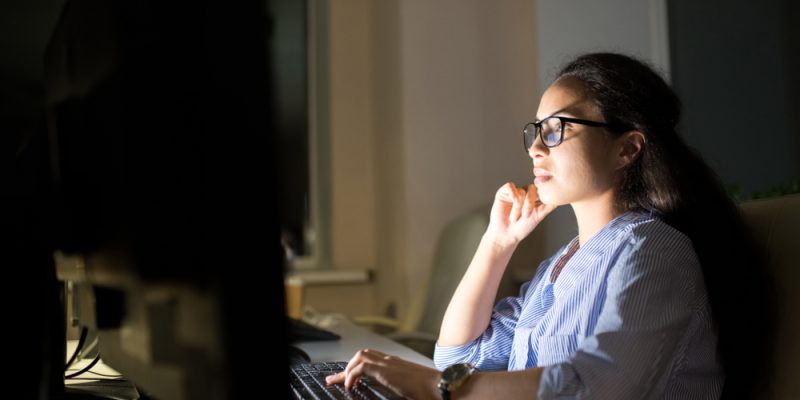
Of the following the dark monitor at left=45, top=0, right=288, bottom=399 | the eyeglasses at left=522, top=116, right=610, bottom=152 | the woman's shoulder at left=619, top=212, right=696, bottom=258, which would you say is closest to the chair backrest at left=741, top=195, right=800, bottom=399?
the woman's shoulder at left=619, top=212, right=696, bottom=258

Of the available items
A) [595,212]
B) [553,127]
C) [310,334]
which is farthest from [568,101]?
[310,334]

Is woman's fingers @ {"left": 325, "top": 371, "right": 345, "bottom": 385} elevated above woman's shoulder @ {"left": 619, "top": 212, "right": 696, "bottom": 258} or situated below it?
below

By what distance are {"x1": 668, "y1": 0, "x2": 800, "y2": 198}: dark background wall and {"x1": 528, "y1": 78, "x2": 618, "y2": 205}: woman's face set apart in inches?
64.7

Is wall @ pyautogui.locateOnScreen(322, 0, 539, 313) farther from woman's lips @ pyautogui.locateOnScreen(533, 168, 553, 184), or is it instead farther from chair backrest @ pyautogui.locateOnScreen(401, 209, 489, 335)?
woman's lips @ pyautogui.locateOnScreen(533, 168, 553, 184)

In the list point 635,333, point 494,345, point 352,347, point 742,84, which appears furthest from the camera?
point 742,84

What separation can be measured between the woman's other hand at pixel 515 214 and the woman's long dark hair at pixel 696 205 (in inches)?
7.3

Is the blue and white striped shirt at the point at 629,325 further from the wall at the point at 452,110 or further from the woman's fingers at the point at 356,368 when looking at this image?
the wall at the point at 452,110

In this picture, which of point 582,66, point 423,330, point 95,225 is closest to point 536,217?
point 582,66

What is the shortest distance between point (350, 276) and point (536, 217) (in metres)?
2.64

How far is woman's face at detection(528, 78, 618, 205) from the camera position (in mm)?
1073

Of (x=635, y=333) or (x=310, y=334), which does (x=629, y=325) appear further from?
(x=310, y=334)

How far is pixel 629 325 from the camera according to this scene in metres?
0.82

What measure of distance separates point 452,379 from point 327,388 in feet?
0.62

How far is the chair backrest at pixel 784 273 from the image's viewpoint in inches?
35.7
